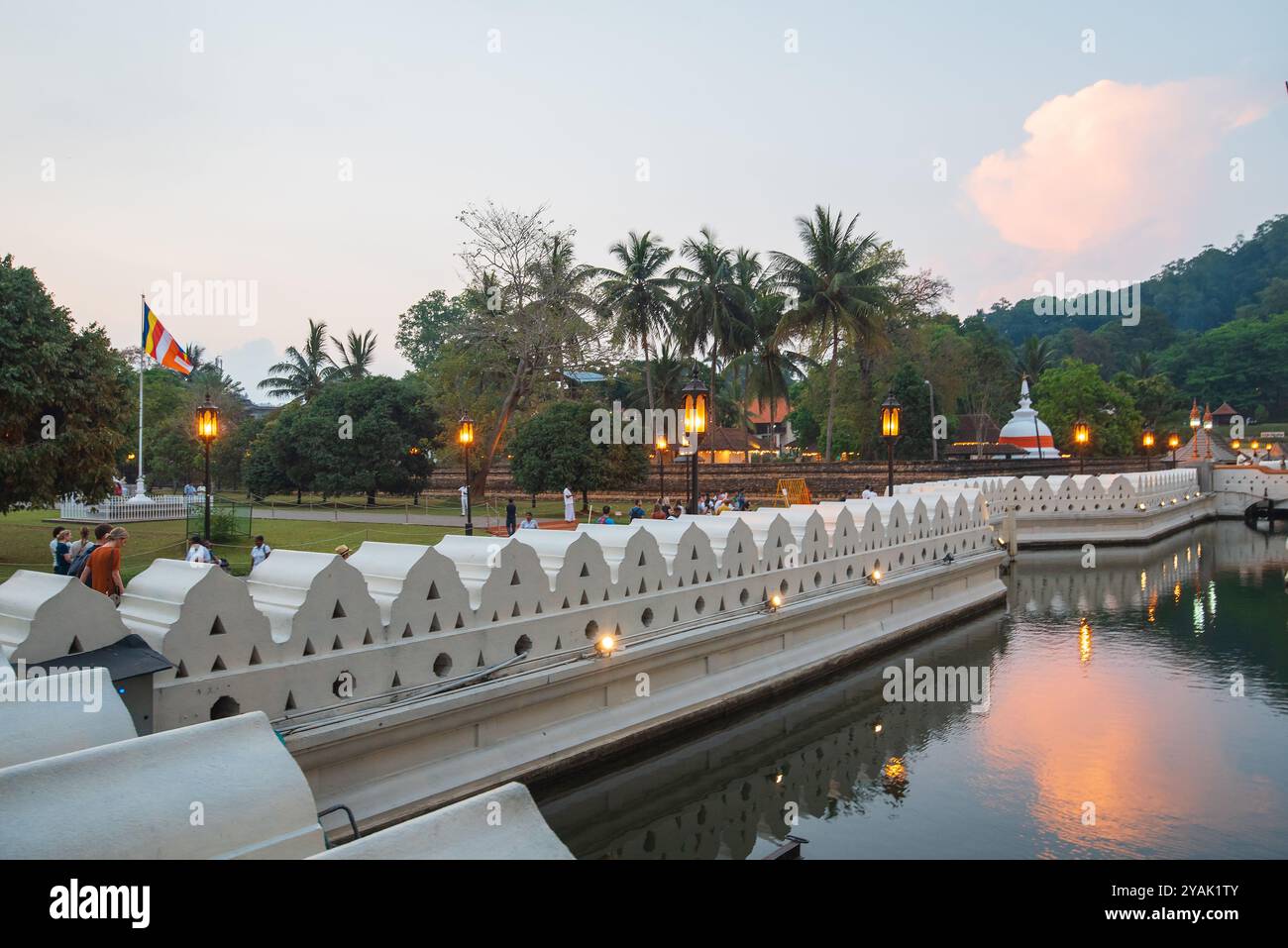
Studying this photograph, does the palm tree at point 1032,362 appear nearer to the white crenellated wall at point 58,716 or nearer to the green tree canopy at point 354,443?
the green tree canopy at point 354,443

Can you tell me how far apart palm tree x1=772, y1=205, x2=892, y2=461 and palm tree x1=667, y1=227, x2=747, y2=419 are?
2305mm

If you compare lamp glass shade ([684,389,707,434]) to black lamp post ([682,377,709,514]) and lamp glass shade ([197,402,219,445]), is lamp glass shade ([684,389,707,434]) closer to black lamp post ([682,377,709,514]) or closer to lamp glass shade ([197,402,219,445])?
black lamp post ([682,377,709,514])

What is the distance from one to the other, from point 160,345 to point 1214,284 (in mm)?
139033

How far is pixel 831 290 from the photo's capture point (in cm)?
3934

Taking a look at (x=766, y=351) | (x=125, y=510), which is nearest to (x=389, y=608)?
(x=125, y=510)

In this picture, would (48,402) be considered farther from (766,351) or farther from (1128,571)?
(766,351)

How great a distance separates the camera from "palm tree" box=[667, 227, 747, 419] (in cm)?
4116

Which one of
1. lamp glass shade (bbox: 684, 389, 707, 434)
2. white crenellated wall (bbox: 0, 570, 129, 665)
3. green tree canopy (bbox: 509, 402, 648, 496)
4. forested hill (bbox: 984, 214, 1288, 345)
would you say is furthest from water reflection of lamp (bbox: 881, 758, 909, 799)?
forested hill (bbox: 984, 214, 1288, 345)
